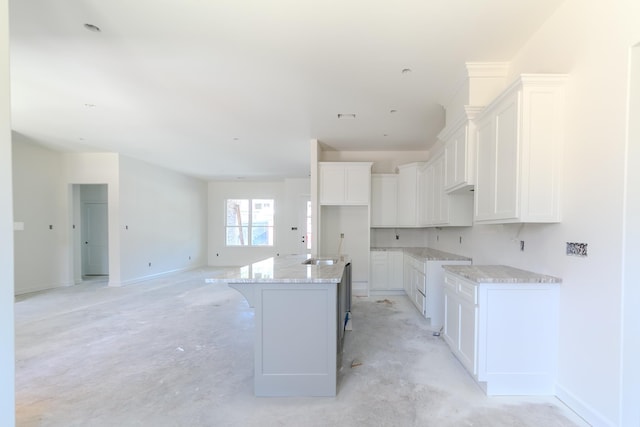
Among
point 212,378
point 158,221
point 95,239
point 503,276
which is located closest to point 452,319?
point 503,276

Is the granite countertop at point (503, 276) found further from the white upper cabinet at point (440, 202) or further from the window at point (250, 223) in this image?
the window at point (250, 223)

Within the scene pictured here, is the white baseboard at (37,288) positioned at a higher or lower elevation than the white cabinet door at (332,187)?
lower


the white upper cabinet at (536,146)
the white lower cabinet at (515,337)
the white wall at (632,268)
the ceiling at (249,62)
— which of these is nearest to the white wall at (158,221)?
the ceiling at (249,62)

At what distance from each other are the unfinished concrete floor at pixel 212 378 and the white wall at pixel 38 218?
170 centimetres

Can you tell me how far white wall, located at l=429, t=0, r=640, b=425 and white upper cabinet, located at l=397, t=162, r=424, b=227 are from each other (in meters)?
3.06

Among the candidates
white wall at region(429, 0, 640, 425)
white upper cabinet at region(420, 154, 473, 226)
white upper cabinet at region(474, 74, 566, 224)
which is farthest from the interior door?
white wall at region(429, 0, 640, 425)

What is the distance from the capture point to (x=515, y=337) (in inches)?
91.0

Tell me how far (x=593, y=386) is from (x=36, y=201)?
8334 mm

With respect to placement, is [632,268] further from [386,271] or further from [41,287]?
[41,287]

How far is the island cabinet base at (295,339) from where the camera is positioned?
2369mm

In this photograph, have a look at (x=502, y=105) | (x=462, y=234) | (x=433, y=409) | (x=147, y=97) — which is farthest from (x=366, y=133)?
(x=433, y=409)

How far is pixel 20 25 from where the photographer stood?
233cm

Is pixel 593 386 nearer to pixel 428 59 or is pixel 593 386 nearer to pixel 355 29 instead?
pixel 428 59

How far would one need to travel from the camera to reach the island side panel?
2.37 m
